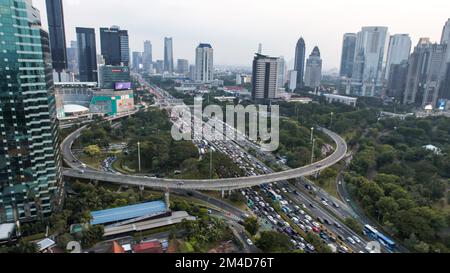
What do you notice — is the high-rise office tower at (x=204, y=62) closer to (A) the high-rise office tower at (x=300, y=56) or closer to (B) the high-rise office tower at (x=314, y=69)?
(A) the high-rise office tower at (x=300, y=56)

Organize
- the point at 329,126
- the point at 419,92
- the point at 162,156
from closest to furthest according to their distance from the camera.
Result: the point at 162,156 → the point at 329,126 → the point at 419,92

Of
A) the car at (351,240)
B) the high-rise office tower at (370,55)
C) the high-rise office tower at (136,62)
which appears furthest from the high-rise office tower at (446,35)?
the high-rise office tower at (136,62)

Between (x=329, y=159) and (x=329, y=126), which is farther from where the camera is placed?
(x=329, y=126)

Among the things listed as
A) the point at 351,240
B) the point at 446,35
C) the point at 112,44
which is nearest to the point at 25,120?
the point at 351,240

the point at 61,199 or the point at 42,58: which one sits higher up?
the point at 42,58

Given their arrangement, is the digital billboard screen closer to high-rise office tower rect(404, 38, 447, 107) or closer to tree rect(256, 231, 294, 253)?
tree rect(256, 231, 294, 253)

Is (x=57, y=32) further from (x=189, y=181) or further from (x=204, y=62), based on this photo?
(x=189, y=181)

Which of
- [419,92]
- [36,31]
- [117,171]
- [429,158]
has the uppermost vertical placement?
[36,31]
